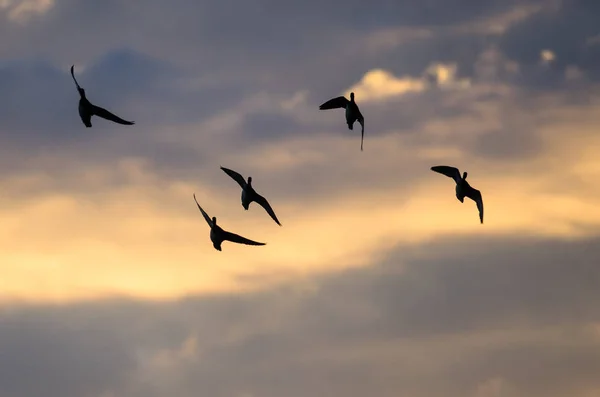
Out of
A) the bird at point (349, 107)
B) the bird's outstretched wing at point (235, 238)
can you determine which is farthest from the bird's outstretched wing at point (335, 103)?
the bird's outstretched wing at point (235, 238)

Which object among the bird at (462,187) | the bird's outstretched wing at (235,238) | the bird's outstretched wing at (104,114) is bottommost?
the bird's outstretched wing at (235,238)

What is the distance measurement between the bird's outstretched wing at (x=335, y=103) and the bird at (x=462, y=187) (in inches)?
461

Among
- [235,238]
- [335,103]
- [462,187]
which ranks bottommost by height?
[235,238]

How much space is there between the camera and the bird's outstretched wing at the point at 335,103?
4670 inches

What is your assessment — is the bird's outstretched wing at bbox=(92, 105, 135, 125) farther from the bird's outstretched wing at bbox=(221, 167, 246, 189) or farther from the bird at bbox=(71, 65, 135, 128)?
the bird's outstretched wing at bbox=(221, 167, 246, 189)

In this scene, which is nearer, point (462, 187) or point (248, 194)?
point (462, 187)

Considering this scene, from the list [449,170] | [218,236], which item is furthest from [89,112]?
[449,170]

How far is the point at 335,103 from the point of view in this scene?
11969 centimetres

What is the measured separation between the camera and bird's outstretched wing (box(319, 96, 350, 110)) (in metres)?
119

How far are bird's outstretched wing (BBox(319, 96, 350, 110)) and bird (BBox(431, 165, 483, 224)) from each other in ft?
38.5

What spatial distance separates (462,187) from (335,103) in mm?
16288

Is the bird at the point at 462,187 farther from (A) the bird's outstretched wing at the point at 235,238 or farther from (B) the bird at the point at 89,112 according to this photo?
(B) the bird at the point at 89,112

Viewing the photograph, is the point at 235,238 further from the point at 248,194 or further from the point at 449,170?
the point at 449,170

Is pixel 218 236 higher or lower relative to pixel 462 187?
lower
